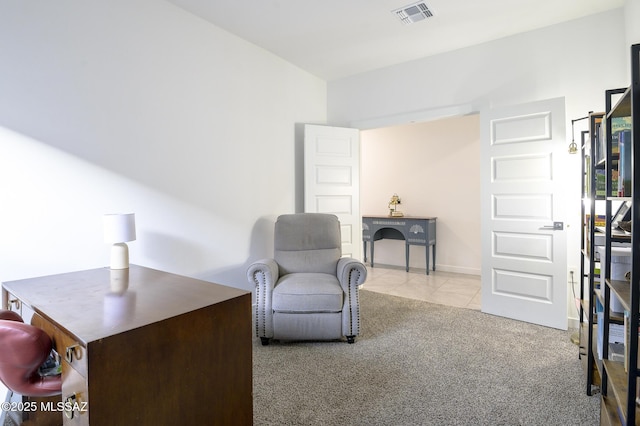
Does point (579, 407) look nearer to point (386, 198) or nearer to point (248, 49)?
point (248, 49)

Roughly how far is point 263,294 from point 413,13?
2.73m

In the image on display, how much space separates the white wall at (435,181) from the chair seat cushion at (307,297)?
325 cm

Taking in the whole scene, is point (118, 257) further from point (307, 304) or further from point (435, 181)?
point (435, 181)

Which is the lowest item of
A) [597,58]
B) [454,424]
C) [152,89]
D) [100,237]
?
[454,424]

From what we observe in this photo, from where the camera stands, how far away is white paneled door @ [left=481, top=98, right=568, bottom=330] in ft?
9.51

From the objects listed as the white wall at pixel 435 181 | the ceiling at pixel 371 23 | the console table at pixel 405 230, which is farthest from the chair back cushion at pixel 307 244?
the white wall at pixel 435 181

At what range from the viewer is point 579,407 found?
1.76 m

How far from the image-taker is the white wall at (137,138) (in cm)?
195

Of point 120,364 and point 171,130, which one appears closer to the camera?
point 120,364

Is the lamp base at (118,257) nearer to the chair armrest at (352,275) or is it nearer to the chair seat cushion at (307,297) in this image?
the chair seat cushion at (307,297)

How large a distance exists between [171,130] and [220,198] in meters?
0.74

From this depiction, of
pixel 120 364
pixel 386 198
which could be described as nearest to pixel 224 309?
→ pixel 120 364

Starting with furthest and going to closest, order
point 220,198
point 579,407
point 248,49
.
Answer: point 248,49 < point 220,198 < point 579,407

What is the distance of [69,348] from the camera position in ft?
3.44
